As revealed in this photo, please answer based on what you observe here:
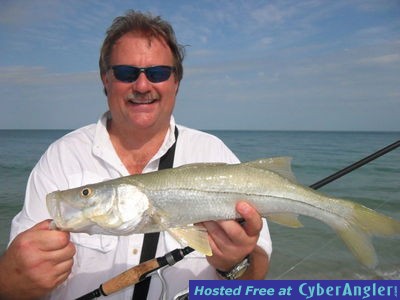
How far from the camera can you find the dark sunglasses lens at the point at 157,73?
3.14 m

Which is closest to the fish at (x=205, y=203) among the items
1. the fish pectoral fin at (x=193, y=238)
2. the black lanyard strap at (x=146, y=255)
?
the fish pectoral fin at (x=193, y=238)

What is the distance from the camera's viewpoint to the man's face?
3.14 meters

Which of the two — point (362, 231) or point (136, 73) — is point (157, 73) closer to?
point (136, 73)

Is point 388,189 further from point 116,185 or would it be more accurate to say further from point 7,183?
point 7,183

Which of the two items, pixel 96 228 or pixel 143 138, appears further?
pixel 143 138

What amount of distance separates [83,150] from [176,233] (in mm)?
1276

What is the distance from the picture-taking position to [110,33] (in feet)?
10.9

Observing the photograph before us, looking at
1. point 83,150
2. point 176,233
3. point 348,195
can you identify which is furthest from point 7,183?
point 176,233

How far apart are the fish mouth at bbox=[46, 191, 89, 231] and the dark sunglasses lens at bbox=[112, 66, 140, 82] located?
1262mm

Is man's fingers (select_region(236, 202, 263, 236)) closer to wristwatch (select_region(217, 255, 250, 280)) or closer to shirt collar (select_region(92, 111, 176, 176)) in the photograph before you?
wristwatch (select_region(217, 255, 250, 280))

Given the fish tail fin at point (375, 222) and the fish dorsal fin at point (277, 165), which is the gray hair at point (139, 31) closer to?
the fish dorsal fin at point (277, 165)

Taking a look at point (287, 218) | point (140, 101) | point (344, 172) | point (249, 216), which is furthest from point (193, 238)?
point (344, 172)

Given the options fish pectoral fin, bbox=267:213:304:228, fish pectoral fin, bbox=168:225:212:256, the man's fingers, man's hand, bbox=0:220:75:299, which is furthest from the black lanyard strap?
fish pectoral fin, bbox=267:213:304:228

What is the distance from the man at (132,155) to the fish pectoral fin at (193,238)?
149mm
